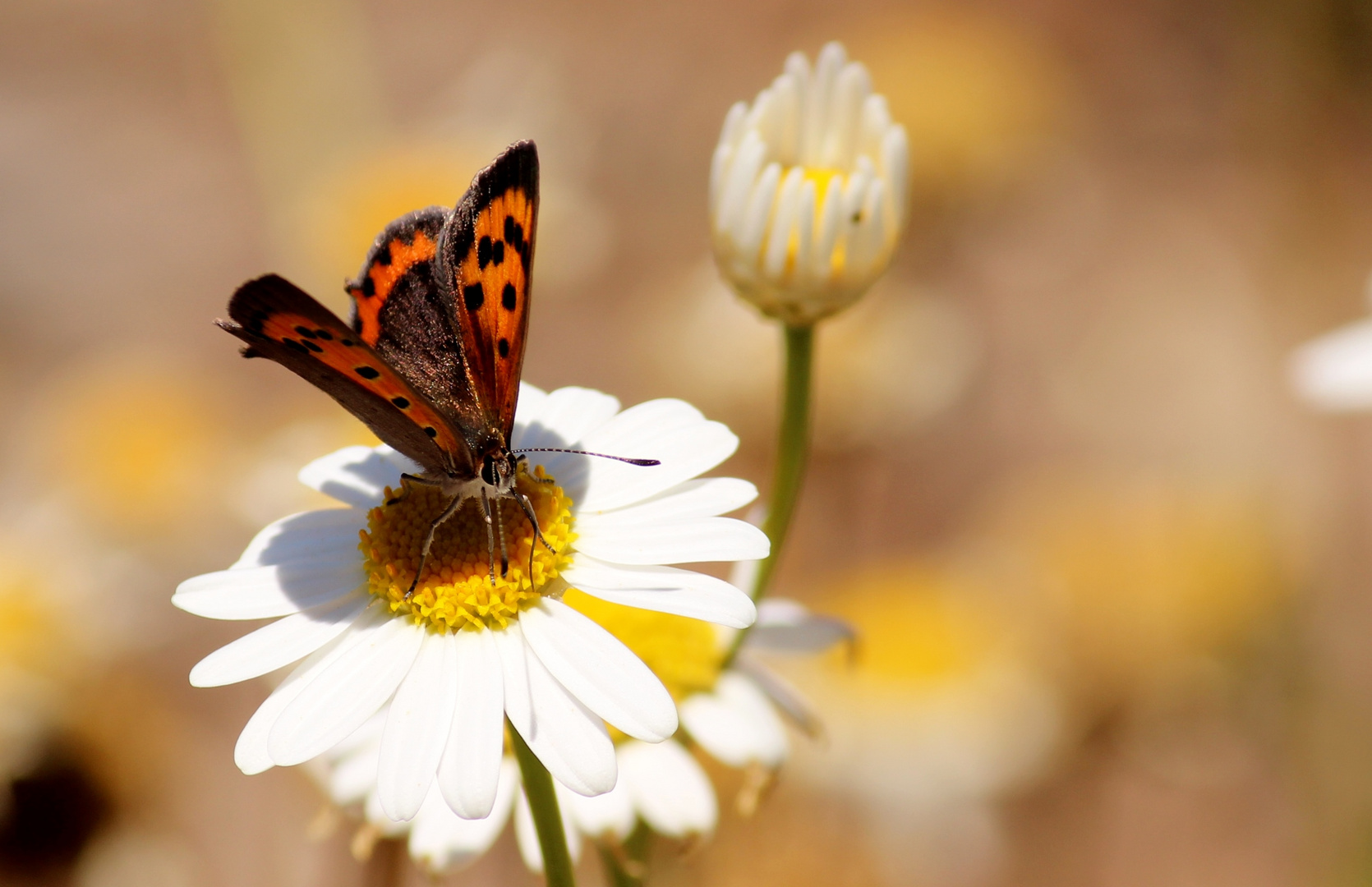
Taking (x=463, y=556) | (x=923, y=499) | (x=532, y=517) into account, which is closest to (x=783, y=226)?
(x=532, y=517)

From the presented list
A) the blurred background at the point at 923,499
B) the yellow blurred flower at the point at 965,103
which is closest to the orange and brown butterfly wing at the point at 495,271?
the blurred background at the point at 923,499

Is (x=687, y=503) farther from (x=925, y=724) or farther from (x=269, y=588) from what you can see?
(x=925, y=724)

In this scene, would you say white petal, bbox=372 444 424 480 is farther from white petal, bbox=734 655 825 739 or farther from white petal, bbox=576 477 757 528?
white petal, bbox=734 655 825 739

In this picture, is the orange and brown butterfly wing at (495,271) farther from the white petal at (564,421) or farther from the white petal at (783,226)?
the white petal at (783,226)

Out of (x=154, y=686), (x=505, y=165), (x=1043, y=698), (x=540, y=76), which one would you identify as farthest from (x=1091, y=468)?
(x=505, y=165)

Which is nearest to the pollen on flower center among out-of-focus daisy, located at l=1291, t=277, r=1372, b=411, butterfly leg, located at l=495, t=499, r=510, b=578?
butterfly leg, located at l=495, t=499, r=510, b=578

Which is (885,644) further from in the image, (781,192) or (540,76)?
(540,76)

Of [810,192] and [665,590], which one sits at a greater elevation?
[810,192]
